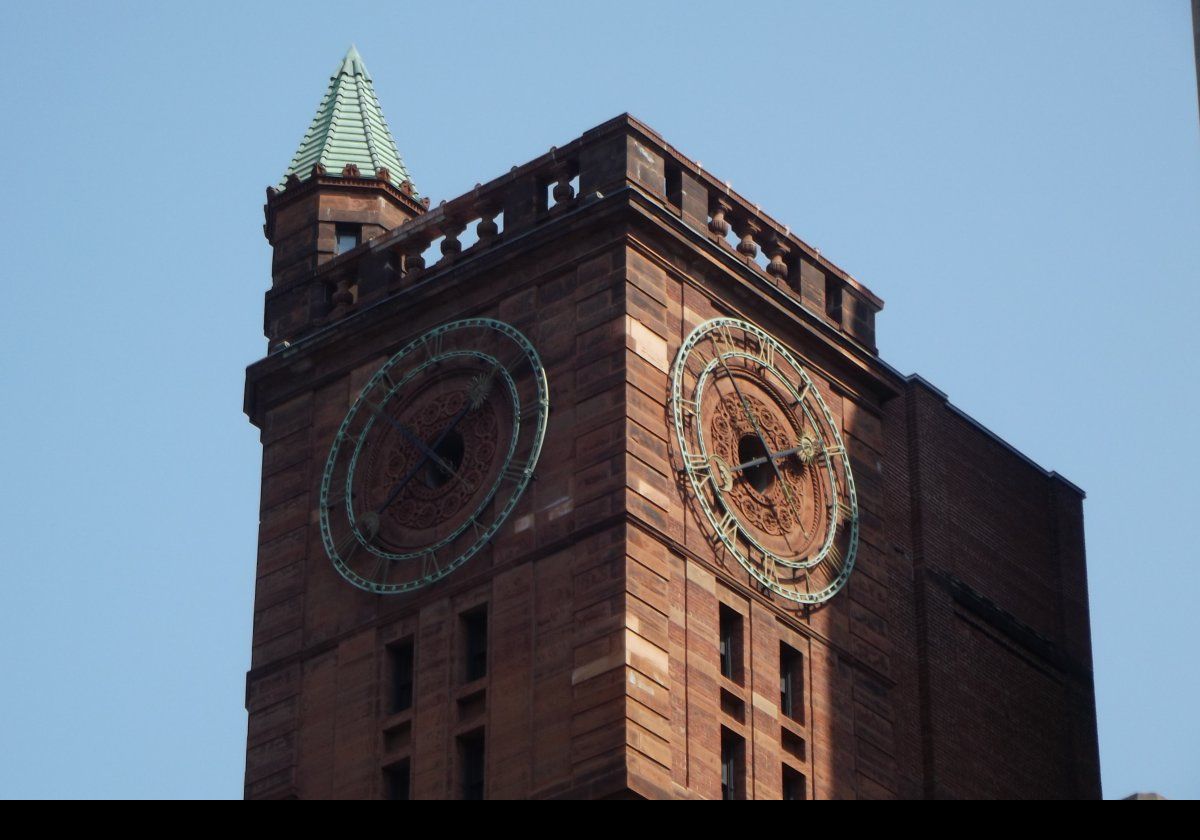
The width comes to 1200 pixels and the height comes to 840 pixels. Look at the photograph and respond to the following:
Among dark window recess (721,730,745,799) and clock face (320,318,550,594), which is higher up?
clock face (320,318,550,594)

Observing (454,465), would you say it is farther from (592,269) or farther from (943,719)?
(943,719)

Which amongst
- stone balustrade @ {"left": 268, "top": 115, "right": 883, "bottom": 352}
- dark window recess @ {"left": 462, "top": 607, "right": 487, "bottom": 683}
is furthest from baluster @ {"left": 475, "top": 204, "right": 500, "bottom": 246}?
dark window recess @ {"left": 462, "top": 607, "right": 487, "bottom": 683}

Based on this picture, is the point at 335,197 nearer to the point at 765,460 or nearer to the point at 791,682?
the point at 765,460

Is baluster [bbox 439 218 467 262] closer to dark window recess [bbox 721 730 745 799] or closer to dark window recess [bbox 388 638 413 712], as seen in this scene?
dark window recess [bbox 388 638 413 712]

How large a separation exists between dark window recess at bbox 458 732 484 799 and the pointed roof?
14.8 metres

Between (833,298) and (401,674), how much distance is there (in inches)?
493

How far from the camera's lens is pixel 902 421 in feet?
225

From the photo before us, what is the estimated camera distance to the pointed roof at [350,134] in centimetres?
7056

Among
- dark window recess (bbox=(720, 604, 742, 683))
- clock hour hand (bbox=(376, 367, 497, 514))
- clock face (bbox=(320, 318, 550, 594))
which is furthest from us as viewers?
clock hour hand (bbox=(376, 367, 497, 514))

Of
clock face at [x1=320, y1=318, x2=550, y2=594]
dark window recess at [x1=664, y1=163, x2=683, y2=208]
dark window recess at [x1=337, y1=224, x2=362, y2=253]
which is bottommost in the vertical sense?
clock face at [x1=320, y1=318, x2=550, y2=594]

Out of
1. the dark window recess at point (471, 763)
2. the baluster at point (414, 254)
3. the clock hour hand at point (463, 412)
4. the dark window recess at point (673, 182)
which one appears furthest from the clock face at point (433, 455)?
the dark window recess at point (673, 182)

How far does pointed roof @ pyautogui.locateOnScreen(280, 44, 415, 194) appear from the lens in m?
70.6
